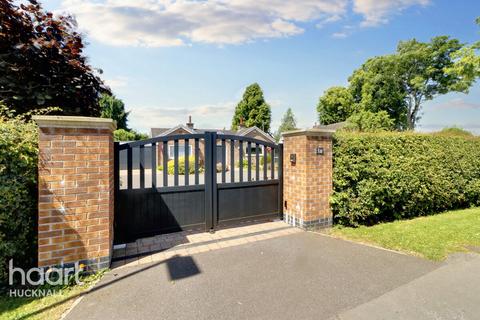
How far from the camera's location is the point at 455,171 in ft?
21.5

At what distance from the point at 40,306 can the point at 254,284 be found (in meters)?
2.36

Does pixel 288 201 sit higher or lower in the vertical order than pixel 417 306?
higher

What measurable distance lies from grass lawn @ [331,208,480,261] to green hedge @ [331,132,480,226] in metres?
0.37

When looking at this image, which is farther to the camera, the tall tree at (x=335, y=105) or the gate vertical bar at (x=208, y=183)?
the tall tree at (x=335, y=105)

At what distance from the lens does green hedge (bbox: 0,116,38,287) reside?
263 centimetres

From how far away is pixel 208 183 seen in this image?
15.3 feet

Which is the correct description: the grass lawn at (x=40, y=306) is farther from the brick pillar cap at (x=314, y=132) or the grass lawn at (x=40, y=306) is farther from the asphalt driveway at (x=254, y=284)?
the brick pillar cap at (x=314, y=132)

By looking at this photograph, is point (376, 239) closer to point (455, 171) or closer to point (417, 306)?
point (417, 306)

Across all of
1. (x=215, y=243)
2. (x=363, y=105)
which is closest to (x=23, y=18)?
(x=215, y=243)

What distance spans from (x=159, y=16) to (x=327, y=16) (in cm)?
443

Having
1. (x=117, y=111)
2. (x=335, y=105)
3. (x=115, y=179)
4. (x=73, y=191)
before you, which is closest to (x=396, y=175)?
(x=115, y=179)

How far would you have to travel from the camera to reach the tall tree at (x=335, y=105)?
99.3ft

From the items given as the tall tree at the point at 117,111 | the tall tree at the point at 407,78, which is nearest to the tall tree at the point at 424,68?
the tall tree at the point at 407,78

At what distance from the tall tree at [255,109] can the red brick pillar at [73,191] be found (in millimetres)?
32295
